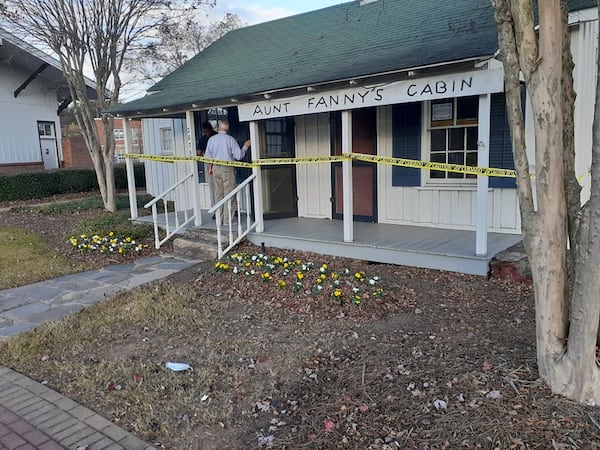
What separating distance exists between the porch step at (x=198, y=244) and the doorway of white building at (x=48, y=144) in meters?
12.4

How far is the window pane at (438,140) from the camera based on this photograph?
730cm

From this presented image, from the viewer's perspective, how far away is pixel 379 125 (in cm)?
788

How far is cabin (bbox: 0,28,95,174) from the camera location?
1602 cm

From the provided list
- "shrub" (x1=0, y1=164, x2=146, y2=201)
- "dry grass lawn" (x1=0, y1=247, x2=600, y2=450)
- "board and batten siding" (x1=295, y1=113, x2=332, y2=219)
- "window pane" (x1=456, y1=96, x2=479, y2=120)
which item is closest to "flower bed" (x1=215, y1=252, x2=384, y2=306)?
"dry grass lawn" (x1=0, y1=247, x2=600, y2=450)

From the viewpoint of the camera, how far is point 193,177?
342 inches

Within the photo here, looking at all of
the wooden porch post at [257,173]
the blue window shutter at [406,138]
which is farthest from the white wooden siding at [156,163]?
the blue window shutter at [406,138]

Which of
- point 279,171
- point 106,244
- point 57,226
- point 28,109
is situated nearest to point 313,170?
point 279,171

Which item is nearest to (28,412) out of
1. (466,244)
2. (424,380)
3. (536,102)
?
(424,380)

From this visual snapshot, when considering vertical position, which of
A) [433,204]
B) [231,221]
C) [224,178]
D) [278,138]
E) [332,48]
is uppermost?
[332,48]

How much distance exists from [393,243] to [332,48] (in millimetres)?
3761

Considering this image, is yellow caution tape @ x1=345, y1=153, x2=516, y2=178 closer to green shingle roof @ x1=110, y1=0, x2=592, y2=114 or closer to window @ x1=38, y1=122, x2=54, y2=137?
green shingle roof @ x1=110, y1=0, x2=592, y2=114

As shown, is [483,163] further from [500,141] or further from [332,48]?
[332,48]

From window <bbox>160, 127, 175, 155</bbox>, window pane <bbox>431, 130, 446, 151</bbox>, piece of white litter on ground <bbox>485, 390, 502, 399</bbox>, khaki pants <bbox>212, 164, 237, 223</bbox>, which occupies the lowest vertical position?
piece of white litter on ground <bbox>485, 390, 502, 399</bbox>

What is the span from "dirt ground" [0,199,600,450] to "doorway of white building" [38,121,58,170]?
1475 centimetres
